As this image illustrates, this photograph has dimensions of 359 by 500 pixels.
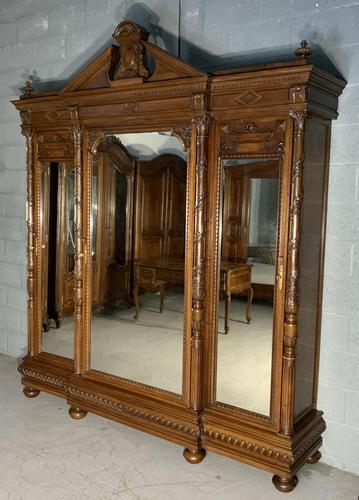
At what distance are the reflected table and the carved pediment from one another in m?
0.96

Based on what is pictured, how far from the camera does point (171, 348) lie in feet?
9.28

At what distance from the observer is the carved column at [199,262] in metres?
2.60

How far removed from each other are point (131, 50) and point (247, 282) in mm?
1362

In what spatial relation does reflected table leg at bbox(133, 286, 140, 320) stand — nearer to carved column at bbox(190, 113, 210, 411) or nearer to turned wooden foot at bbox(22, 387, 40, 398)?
carved column at bbox(190, 113, 210, 411)

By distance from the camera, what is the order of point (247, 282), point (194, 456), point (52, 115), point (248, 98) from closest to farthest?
point (248, 98)
point (247, 282)
point (194, 456)
point (52, 115)

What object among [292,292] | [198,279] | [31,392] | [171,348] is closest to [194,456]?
[171,348]

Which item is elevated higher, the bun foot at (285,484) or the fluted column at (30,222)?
the fluted column at (30,222)

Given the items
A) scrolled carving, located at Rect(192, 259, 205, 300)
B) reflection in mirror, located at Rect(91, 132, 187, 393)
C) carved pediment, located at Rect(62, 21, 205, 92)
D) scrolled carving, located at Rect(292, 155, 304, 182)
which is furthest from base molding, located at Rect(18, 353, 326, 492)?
carved pediment, located at Rect(62, 21, 205, 92)

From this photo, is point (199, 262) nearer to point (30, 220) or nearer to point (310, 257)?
point (310, 257)

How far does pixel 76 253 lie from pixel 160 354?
785mm

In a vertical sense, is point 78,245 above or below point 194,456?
above

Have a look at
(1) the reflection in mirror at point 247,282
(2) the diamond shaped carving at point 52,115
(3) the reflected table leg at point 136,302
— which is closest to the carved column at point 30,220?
(2) the diamond shaped carving at point 52,115

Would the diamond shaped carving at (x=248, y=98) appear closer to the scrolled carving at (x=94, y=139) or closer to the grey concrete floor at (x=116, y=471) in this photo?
the scrolled carving at (x=94, y=139)

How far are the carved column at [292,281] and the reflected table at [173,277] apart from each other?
23 centimetres
